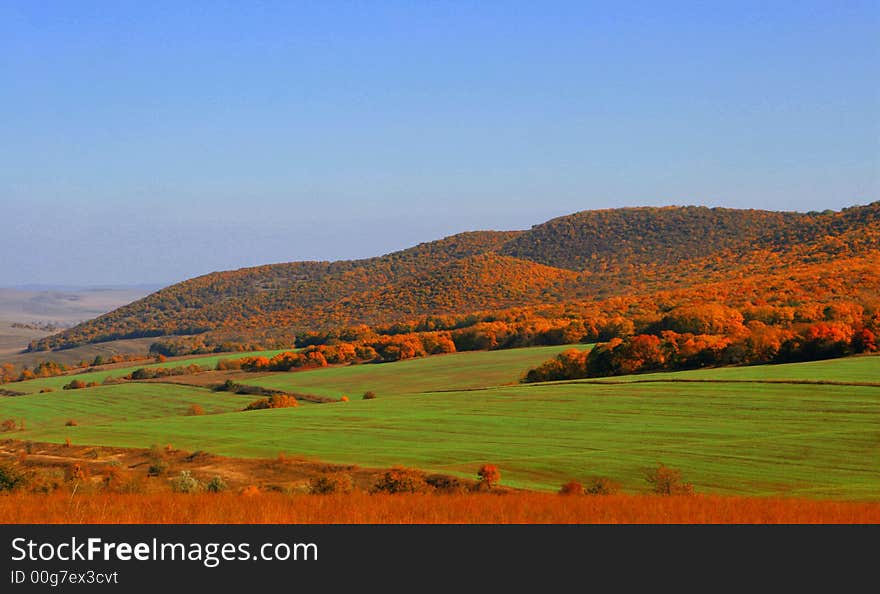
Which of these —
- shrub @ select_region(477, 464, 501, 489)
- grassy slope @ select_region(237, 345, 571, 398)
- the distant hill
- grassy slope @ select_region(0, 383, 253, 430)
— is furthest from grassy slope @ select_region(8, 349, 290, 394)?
shrub @ select_region(477, 464, 501, 489)

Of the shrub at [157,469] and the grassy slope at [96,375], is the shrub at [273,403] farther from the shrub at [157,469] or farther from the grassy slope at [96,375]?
the grassy slope at [96,375]

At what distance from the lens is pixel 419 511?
35.8 ft

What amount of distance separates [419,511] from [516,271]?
128657 millimetres

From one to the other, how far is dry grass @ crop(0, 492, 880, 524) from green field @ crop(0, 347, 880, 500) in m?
9.02

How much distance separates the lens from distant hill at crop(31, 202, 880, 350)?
121 metres

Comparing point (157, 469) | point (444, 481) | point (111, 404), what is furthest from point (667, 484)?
point (111, 404)

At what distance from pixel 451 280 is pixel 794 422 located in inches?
4149

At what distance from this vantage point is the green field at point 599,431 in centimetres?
2559

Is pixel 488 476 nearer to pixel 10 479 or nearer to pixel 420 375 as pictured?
pixel 10 479

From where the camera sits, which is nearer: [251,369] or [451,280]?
[251,369]

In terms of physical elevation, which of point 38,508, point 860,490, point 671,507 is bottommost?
point 860,490
